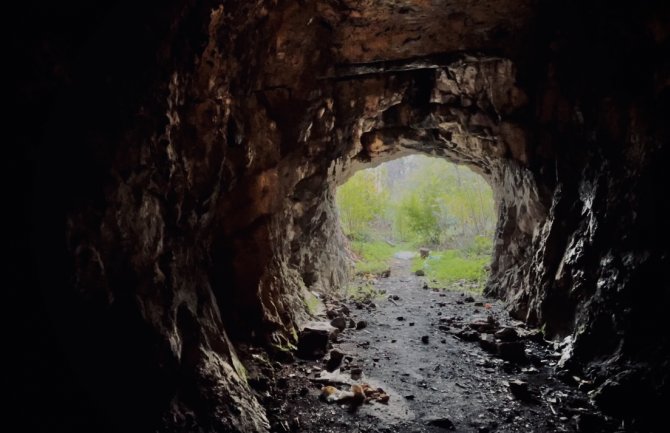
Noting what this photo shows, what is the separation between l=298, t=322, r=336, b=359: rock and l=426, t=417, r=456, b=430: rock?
89.7 inches

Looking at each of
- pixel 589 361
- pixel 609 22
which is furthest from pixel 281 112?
pixel 589 361

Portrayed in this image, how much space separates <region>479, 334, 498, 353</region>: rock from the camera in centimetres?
664

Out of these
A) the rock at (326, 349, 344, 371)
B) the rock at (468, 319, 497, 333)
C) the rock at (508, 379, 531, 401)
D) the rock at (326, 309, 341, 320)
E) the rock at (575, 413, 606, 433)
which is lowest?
the rock at (326, 309, 341, 320)

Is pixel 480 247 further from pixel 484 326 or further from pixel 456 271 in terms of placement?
pixel 484 326

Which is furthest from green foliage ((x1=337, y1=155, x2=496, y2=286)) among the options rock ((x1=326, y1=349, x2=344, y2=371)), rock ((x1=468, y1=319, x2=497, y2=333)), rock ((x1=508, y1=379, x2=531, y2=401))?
rock ((x1=508, y1=379, x2=531, y2=401))

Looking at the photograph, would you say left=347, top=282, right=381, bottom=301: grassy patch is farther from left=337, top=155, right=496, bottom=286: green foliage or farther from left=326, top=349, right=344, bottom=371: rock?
left=326, top=349, right=344, bottom=371: rock

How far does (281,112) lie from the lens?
7500 mm

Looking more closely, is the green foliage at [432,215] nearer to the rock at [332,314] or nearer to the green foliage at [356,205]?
the green foliage at [356,205]

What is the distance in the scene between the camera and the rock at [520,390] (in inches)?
196

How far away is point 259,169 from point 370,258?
14.8 metres

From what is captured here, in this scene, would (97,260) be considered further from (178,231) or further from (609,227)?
(609,227)

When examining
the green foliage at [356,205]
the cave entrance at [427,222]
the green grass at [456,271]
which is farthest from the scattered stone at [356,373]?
the green foliage at [356,205]

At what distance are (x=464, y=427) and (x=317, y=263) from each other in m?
7.59

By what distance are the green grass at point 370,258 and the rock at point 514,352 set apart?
428 inches
